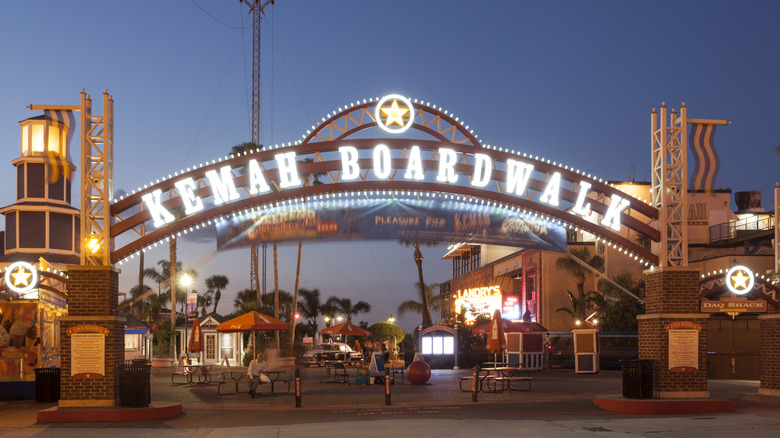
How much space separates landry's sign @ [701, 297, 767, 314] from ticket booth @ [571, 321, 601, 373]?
14222 mm

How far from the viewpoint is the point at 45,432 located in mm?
15273

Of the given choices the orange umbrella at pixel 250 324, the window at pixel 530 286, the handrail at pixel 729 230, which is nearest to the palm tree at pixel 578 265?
the window at pixel 530 286

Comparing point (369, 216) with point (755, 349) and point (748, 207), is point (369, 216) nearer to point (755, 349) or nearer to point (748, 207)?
point (755, 349)

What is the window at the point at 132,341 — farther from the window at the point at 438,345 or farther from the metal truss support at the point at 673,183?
the metal truss support at the point at 673,183

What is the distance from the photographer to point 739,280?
19688 millimetres

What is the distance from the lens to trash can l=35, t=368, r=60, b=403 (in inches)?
842

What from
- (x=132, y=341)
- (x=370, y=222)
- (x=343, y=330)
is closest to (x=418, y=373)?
(x=370, y=222)

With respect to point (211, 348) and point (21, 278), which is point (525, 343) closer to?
point (211, 348)

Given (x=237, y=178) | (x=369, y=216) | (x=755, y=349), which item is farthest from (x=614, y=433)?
(x=755, y=349)

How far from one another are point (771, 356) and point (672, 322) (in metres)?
3.08

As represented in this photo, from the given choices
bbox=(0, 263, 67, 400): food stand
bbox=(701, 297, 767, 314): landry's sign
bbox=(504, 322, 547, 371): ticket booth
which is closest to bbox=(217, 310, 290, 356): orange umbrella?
bbox=(0, 263, 67, 400): food stand

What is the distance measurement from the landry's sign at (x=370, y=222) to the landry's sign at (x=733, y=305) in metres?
5.71

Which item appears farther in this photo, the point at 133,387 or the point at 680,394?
the point at 680,394

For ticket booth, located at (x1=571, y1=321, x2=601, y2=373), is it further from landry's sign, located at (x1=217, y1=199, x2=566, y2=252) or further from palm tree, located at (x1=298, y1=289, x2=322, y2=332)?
palm tree, located at (x1=298, y1=289, x2=322, y2=332)
